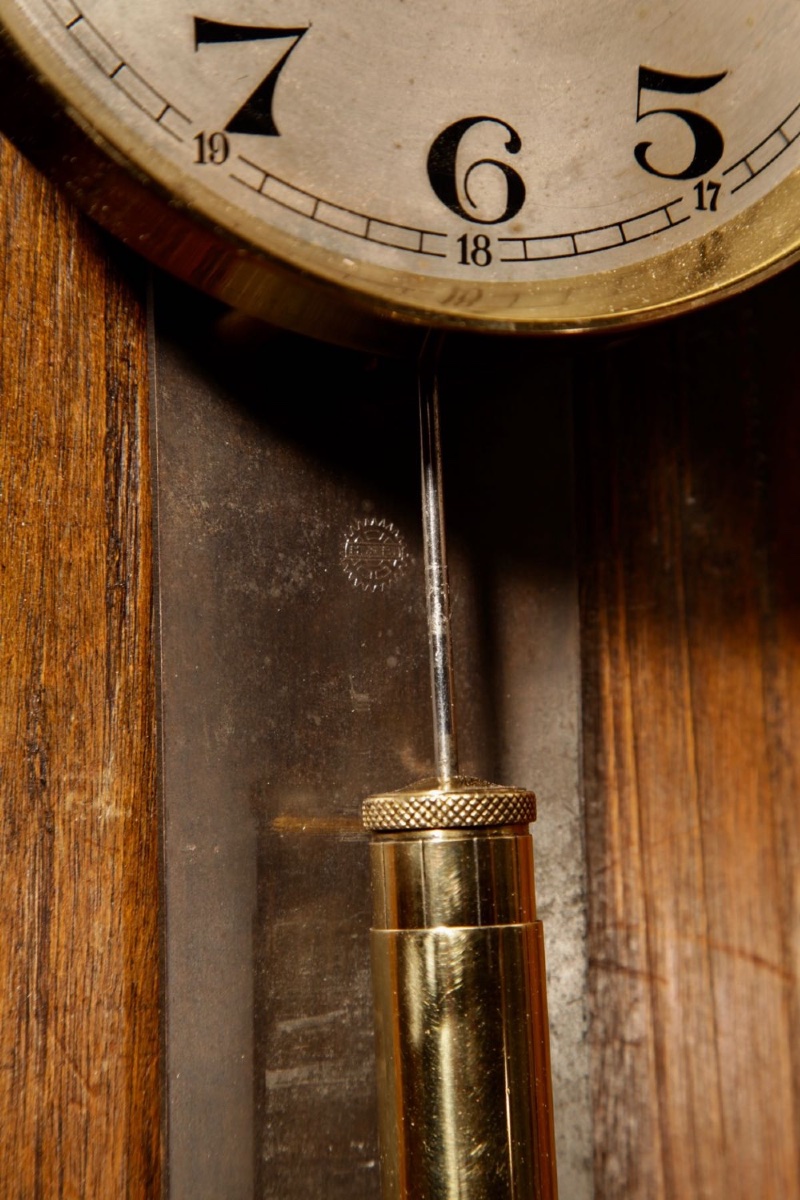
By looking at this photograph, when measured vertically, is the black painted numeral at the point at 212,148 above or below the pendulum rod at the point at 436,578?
above

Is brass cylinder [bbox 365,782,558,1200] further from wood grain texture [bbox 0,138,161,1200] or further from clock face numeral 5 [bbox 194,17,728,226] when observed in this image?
clock face numeral 5 [bbox 194,17,728,226]

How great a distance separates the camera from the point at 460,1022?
0.49 meters

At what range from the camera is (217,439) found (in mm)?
591

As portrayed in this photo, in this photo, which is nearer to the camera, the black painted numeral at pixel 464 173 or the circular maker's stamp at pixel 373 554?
the black painted numeral at pixel 464 173

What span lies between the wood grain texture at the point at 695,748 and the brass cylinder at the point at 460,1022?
6.8 inches

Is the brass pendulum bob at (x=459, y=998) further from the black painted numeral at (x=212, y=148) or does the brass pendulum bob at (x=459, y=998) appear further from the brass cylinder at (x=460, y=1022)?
the black painted numeral at (x=212, y=148)

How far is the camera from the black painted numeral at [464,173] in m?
0.52

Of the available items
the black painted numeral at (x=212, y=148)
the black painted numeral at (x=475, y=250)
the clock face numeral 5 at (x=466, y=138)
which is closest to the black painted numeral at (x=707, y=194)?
the clock face numeral 5 at (x=466, y=138)

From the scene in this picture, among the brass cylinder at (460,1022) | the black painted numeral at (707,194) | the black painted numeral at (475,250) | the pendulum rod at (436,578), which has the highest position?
the black painted numeral at (707,194)

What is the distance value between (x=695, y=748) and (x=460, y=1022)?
0.87 feet

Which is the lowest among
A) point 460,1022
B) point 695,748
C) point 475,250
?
point 460,1022

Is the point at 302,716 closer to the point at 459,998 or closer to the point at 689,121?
the point at 459,998

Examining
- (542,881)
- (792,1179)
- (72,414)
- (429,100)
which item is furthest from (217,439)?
(792,1179)

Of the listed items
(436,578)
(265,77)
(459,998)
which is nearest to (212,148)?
(265,77)
